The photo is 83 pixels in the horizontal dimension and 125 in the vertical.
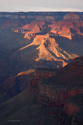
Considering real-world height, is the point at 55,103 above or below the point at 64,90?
below

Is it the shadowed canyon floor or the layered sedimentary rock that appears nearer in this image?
the shadowed canyon floor

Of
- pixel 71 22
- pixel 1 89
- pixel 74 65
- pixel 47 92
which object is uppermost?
pixel 71 22

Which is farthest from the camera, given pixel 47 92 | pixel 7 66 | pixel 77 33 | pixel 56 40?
pixel 77 33

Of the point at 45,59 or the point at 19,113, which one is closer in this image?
the point at 19,113

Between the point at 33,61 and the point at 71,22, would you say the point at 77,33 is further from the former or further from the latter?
the point at 33,61

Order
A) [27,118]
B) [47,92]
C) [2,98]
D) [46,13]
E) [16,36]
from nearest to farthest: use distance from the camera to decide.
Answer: [27,118] → [47,92] → [2,98] → [16,36] → [46,13]

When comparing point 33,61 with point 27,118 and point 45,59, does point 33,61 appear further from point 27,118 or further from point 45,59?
point 27,118

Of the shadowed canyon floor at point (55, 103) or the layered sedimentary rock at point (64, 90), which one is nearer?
the shadowed canyon floor at point (55, 103)

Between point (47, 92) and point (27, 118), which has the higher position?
point (47, 92)

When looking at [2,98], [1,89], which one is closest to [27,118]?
[2,98]
